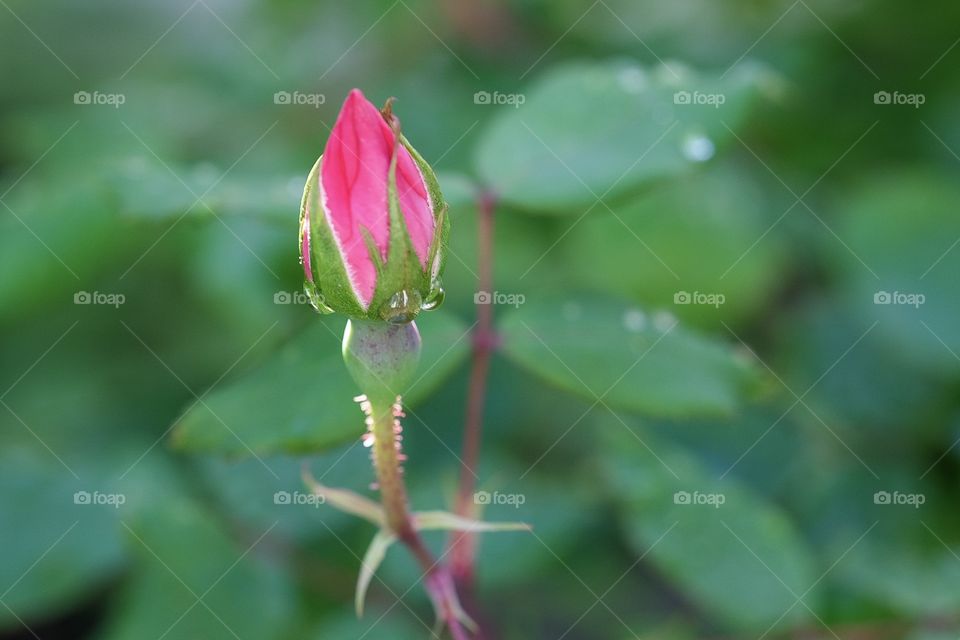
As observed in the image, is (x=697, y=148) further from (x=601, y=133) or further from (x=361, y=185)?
(x=361, y=185)

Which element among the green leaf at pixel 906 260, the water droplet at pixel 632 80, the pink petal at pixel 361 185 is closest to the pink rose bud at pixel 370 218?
the pink petal at pixel 361 185

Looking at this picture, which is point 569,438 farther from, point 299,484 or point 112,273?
point 112,273

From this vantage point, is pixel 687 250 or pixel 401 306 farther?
pixel 687 250

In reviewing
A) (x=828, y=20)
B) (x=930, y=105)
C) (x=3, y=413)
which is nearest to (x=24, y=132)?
(x=3, y=413)

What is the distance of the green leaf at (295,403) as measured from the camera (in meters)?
1.45

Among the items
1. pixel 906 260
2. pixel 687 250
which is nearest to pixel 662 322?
pixel 687 250

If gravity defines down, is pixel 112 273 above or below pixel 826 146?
below

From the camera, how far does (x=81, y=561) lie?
2271 mm

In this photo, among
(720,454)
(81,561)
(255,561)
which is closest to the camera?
(255,561)

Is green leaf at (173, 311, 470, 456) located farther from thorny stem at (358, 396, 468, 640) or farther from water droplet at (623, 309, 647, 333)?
water droplet at (623, 309, 647, 333)

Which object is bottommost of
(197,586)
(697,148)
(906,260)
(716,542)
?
(197,586)

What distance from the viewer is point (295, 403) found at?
1.50 m

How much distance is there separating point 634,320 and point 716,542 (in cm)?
64

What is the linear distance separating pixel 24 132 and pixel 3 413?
44.2 inches
